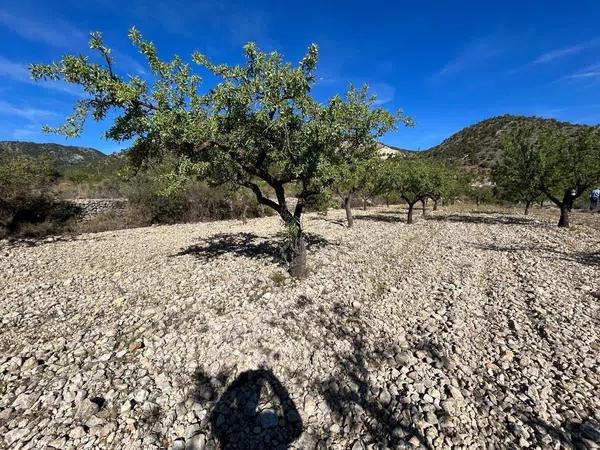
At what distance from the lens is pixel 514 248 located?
17328 mm

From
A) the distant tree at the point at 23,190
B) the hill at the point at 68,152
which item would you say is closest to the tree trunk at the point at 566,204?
the distant tree at the point at 23,190

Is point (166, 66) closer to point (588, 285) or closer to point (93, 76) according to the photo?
point (93, 76)

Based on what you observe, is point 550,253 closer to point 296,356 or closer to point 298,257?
point 298,257

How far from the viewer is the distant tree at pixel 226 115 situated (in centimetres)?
868

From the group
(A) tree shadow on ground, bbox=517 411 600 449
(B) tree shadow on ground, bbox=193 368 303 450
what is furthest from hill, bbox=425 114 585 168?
(B) tree shadow on ground, bbox=193 368 303 450

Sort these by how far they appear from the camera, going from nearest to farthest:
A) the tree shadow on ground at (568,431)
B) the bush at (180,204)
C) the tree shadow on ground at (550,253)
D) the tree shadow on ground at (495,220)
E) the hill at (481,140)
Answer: the tree shadow on ground at (568,431), the tree shadow on ground at (550,253), the bush at (180,204), the tree shadow on ground at (495,220), the hill at (481,140)

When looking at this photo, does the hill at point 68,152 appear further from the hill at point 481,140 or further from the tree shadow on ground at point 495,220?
the hill at point 481,140

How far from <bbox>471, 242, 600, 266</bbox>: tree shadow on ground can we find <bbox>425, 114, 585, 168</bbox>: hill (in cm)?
8606

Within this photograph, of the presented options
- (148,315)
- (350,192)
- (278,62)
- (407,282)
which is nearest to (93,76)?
(278,62)

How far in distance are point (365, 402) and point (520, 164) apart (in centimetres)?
2885

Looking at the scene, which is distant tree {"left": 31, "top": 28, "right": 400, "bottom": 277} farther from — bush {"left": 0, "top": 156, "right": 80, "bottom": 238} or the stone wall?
the stone wall

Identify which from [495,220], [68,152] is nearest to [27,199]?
[495,220]

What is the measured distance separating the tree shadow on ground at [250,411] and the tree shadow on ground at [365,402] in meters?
0.80

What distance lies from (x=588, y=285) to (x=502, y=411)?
8.75m
